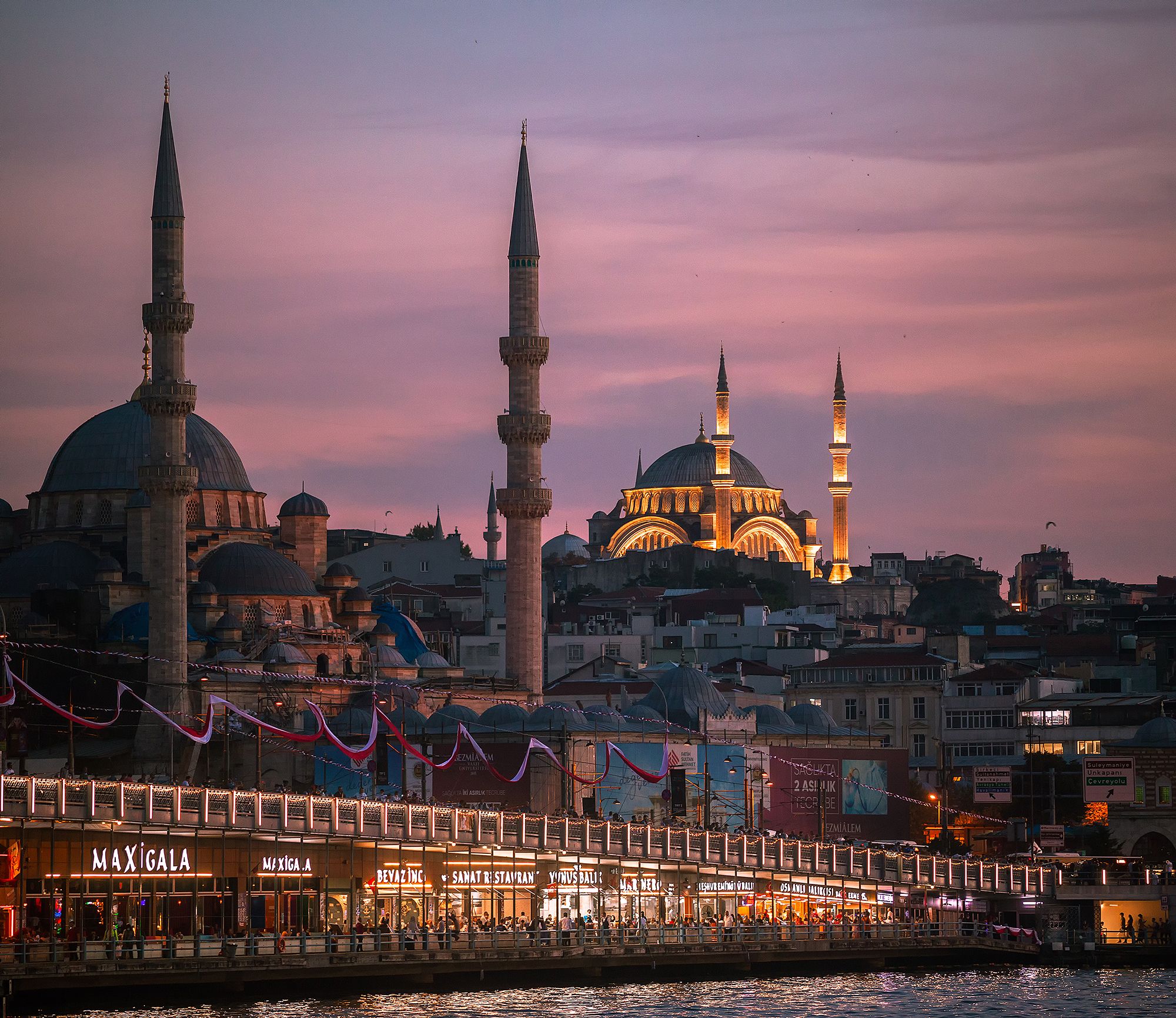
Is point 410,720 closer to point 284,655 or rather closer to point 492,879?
point 284,655

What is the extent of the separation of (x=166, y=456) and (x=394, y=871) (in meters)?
18.4

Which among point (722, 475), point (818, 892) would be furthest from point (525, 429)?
point (722, 475)

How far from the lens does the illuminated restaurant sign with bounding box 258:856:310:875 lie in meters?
40.2

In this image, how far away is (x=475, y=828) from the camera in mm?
42062

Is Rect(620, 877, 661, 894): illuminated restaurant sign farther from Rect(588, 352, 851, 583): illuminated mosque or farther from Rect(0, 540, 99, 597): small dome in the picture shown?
Rect(588, 352, 851, 583): illuminated mosque

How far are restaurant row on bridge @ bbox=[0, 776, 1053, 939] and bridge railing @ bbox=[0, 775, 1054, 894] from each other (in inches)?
1.3

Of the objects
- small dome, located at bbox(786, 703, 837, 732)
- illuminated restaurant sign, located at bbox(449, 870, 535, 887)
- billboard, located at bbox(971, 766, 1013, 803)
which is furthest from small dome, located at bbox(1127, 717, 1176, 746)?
illuminated restaurant sign, located at bbox(449, 870, 535, 887)

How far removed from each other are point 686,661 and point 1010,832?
2453cm

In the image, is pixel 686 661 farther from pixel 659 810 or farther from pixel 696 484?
pixel 696 484

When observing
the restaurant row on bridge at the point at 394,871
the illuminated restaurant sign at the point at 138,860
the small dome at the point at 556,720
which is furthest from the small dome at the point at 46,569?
the illuminated restaurant sign at the point at 138,860

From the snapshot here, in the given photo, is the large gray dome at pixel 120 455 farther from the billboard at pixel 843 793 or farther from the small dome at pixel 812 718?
the billboard at pixel 843 793

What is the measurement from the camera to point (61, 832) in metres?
37.3

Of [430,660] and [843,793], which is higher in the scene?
[430,660]

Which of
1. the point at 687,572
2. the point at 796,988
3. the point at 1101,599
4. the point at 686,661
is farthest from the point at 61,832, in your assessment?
the point at 1101,599
